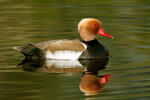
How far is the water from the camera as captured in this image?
8359 millimetres

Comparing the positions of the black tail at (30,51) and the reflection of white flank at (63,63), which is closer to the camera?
the reflection of white flank at (63,63)

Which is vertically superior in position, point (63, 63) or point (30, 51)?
point (30, 51)

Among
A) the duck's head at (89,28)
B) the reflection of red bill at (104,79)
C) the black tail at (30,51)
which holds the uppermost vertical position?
the duck's head at (89,28)

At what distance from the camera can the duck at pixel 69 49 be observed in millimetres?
10922

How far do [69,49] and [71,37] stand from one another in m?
1.82

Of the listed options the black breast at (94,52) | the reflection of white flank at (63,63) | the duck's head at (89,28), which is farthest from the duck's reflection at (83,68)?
the duck's head at (89,28)

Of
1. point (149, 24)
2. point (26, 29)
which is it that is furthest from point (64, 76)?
point (149, 24)

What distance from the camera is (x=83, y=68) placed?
10.2 meters

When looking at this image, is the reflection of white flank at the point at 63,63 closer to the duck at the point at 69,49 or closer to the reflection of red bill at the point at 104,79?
the duck at the point at 69,49

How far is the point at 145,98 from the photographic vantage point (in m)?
7.94

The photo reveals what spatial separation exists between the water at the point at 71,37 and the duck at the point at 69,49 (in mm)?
269

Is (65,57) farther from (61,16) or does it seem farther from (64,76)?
(61,16)

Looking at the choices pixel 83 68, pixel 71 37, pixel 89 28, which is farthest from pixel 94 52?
pixel 71 37

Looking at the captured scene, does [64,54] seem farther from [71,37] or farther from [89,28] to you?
[71,37]
